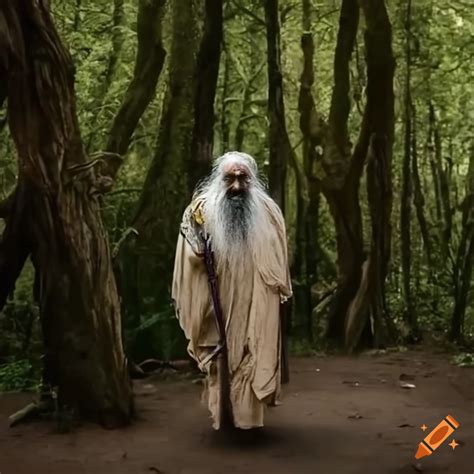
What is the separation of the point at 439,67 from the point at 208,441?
9527 mm

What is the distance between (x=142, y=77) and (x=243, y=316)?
16.9 ft

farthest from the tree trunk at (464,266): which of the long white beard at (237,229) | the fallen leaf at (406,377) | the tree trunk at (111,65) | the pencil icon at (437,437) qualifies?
the long white beard at (237,229)

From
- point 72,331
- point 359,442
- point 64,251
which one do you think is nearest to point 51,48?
point 64,251

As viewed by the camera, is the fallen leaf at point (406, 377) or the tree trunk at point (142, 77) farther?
the tree trunk at point (142, 77)

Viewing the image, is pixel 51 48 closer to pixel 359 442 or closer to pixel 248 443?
pixel 248 443

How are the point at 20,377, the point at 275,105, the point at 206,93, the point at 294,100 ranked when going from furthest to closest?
the point at 294,100, the point at 275,105, the point at 206,93, the point at 20,377

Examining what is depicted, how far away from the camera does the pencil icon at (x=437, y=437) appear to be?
481 centimetres

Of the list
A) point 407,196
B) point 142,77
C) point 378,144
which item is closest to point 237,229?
point 142,77

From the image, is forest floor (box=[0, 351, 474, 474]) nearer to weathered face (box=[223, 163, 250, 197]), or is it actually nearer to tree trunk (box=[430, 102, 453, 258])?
weathered face (box=[223, 163, 250, 197])

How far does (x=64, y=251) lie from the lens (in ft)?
19.4

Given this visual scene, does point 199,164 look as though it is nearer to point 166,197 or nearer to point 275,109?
point 166,197

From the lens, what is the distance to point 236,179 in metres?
5.58

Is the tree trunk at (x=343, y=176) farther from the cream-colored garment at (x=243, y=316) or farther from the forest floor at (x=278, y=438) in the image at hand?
the cream-colored garment at (x=243, y=316)

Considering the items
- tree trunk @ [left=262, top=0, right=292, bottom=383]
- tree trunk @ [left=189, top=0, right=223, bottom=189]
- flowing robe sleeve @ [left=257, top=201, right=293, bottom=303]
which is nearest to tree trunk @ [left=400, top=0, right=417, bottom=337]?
tree trunk @ [left=262, top=0, right=292, bottom=383]
